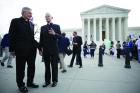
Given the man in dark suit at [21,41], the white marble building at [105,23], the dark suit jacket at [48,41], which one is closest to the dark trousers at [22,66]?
the man in dark suit at [21,41]

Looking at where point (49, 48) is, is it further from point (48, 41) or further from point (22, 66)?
point (22, 66)

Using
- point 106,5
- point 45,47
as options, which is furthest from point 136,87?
point 106,5

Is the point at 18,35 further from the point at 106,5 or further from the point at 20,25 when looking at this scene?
the point at 106,5

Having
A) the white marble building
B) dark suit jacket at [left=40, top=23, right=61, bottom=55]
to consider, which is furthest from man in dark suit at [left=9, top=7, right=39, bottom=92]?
the white marble building

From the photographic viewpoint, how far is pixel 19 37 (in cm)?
455

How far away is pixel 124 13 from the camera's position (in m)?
59.1

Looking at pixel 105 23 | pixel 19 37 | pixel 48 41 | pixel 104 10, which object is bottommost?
pixel 48 41

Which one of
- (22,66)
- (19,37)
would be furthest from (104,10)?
(22,66)

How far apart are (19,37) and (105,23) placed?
6228cm

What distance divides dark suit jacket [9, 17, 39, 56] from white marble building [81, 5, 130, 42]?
2225 inches

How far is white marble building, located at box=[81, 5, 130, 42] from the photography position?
5941 centimetres

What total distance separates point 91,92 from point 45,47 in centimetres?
193

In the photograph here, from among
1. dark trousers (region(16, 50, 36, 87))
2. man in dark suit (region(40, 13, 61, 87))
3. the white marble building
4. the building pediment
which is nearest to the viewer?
dark trousers (region(16, 50, 36, 87))

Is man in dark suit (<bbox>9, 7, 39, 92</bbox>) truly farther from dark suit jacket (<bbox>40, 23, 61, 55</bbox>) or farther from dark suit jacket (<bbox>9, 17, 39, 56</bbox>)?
dark suit jacket (<bbox>40, 23, 61, 55</bbox>)
